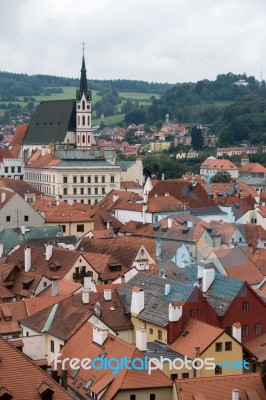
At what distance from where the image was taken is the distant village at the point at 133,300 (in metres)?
36.2

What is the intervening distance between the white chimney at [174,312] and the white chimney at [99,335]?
462 centimetres

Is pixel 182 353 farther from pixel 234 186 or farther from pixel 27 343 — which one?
pixel 234 186

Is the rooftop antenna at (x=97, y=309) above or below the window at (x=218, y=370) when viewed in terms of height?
→ above

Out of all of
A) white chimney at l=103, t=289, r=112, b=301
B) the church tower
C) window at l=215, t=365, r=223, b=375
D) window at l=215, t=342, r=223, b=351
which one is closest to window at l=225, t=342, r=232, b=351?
window at l=215, t=342, r=223, b=351

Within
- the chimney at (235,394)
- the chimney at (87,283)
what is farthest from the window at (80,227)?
the chimney at (235,394)

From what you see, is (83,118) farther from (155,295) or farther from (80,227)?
(155,295)

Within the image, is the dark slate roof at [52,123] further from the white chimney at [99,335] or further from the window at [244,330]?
the white chimney at [99,335]

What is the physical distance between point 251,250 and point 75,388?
33.7 meters

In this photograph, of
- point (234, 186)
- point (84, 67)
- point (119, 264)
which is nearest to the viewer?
point (119, 264)

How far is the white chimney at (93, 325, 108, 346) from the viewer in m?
39.2

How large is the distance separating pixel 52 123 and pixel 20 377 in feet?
397

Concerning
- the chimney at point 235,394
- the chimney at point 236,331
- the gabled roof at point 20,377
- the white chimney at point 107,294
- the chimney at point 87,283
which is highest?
the gabled roof at point 20,377

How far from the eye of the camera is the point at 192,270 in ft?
182

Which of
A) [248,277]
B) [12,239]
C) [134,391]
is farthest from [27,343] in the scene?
[12,239]
